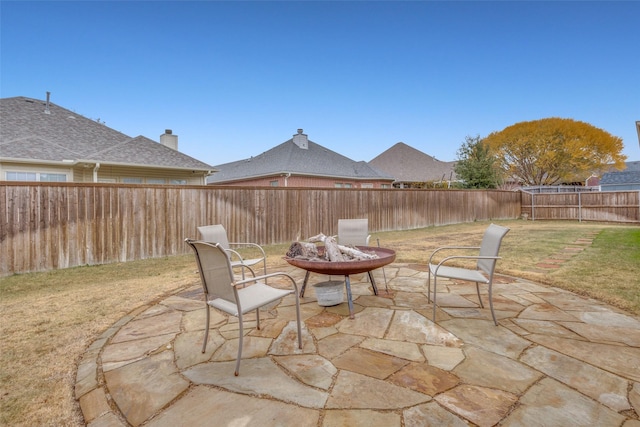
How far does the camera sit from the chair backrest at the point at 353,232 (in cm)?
454

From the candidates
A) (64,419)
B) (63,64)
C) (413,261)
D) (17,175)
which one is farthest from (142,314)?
(63,64)

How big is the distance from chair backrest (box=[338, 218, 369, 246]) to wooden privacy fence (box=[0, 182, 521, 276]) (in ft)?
15.2

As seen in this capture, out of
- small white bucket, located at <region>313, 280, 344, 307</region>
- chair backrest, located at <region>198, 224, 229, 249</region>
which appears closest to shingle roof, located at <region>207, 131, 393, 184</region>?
chair backrest, located at <region>198, 224, 229, 249</region>

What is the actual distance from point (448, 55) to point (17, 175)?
1592cm

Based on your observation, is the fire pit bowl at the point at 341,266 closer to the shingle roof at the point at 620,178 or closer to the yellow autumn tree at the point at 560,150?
the yellow autumn tree at the point at 560,150

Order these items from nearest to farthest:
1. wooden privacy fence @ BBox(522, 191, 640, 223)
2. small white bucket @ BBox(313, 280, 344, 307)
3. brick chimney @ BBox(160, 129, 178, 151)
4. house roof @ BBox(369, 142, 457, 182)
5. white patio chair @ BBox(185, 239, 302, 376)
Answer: white patio chair @ BBox(185, 239, 302, 376) < small white bucket @ BBox(313, 280, 344, 307) < brick chimney @ BBox(160, 129, 178, 151) < wooden privacy fence @ BBox(522, 191, 640, 223) < house roof @ BBox(369, 142, 457, 182)

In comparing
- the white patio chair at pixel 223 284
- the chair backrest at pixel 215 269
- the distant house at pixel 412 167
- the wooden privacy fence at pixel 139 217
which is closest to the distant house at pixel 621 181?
the distant house at pixel 412 167

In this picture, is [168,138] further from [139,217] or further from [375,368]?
[375,368]

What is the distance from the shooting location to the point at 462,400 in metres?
1.71

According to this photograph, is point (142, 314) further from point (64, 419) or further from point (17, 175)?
point (17, 175)

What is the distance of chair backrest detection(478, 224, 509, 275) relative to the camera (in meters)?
2.86

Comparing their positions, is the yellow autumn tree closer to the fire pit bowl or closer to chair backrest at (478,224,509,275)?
chair backrest at (478,224,509,275)

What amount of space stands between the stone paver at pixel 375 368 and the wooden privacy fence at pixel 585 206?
16536mm

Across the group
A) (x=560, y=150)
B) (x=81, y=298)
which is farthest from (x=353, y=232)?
(x=560, y=150)
